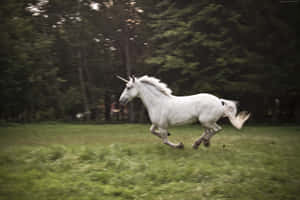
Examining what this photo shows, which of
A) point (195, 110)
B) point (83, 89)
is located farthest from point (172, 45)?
point (195, 110)

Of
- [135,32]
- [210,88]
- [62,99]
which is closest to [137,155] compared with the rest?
[210,88]

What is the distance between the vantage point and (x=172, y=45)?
2502cm

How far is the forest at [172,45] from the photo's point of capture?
20606 millimetres

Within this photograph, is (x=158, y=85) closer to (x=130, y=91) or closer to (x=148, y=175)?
(x=130, y=91)

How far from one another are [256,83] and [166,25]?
8.31m

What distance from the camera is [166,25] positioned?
2503cm

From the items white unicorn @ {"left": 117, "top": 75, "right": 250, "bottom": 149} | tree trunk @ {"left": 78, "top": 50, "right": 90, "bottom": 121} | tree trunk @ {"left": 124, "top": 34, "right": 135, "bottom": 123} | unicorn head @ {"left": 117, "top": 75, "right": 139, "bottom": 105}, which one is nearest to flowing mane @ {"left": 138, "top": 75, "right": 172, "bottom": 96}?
white unicorn @ {"left": 117, "top": 75, "right": 250, "bottom": 149}

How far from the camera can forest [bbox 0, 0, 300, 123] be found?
67.6 feet

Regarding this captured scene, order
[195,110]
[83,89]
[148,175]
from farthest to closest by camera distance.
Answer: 1. [83,89]
2. [195,110]
3. [148,175]

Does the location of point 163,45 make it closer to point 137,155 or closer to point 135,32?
point 135,32

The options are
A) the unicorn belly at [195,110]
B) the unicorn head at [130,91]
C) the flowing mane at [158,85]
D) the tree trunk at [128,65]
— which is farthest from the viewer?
the tree trunk at [128,65]

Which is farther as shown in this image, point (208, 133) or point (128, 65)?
point (128, 65)

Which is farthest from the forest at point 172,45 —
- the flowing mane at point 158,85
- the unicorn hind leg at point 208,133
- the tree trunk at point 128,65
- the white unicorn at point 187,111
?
the unicorn hind leg at point 208,133

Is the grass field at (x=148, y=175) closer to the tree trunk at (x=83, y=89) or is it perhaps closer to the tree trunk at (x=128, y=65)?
the tree trunk at (x=128, y=65)
